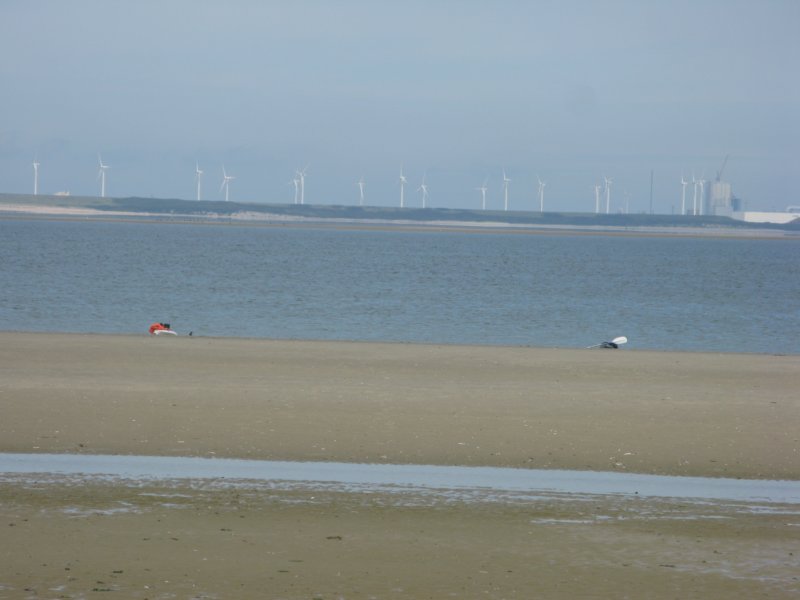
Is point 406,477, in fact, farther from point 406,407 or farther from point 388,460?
point 406,407

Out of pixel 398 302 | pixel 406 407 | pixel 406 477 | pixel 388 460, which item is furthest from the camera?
pixel 398 302

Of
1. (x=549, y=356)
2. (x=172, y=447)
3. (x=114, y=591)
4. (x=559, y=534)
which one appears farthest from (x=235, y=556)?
(x=549, y=356)

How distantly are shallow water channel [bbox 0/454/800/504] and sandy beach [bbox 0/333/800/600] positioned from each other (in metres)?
0.38

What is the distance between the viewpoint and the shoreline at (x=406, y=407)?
46.4 feet

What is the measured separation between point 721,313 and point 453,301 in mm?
11638

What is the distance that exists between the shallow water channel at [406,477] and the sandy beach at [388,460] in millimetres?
380

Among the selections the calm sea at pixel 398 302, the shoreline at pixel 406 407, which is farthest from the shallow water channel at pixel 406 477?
the calm sea at pixel 398 302

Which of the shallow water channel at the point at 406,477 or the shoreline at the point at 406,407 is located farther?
the shoreline at the point at 406,407

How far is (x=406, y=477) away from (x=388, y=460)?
0.97 metres

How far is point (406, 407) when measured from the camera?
1734cm

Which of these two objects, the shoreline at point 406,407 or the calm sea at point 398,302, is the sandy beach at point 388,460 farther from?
the calm sea at point 398,302

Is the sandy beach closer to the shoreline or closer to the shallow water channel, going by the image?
the shoreline

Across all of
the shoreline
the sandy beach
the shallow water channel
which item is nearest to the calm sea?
the shoreline

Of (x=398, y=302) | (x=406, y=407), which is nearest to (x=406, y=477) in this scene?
(x=406, y=407)
